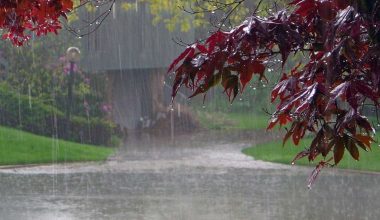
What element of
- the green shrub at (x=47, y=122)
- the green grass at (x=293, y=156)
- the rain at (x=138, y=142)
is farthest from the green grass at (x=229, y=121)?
the green shrub at (x=47, y=122)

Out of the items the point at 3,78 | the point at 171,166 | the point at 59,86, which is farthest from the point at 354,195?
the point at 3,78

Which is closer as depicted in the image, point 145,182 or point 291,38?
point 291,38

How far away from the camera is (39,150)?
651 inches

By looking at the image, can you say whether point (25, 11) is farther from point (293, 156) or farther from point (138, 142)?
point (138, 142)

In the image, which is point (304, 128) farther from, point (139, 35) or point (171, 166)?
point (139, 35)

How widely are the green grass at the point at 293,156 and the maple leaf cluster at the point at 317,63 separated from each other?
10.3 m

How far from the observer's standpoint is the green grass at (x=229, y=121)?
24.2m

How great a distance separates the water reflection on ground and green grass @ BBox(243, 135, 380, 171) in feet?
1.85

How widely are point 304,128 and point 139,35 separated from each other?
2027cm

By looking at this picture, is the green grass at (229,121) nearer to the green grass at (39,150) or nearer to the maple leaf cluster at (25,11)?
the green grass at (39,150)

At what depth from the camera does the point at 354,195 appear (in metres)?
11.1

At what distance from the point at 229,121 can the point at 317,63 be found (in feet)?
73.1

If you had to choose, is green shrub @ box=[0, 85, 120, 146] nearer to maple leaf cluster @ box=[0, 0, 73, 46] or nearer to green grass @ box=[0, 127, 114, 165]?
green grass @ box=[0, 127, 114, 165]

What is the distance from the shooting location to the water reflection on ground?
30.9ft
